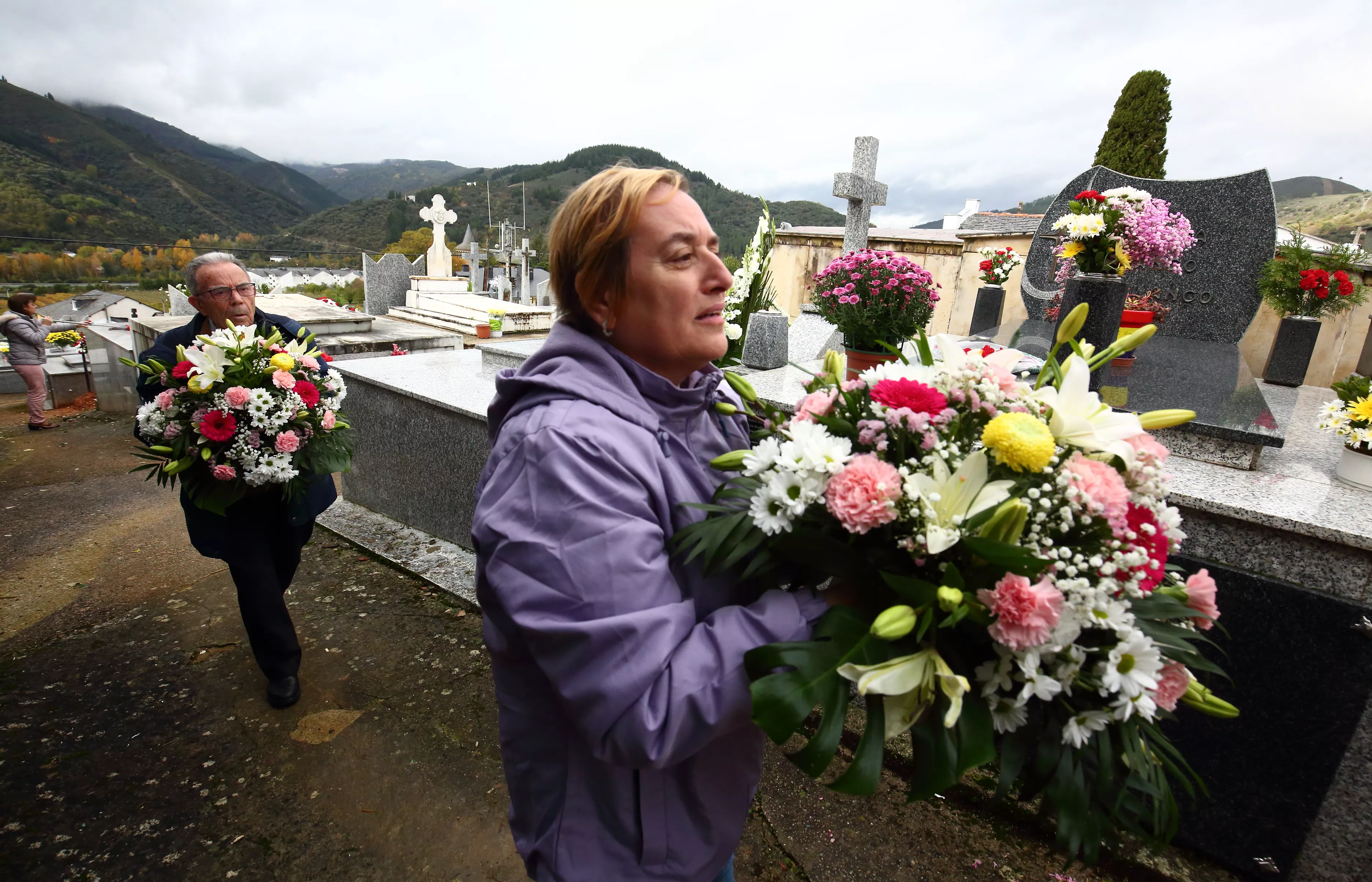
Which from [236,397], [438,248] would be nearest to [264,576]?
[236,397]

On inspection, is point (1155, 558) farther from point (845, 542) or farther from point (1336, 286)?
point (1336, 286)

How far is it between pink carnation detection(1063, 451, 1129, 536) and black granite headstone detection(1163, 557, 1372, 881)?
1544 mm

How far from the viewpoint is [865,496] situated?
0.91 meters

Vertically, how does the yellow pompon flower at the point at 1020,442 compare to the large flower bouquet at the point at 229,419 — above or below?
above

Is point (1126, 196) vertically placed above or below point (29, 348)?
above

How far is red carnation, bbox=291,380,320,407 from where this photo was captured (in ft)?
9.62

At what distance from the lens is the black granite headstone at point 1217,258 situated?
565 centimetres

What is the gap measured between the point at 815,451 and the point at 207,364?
2.85 m

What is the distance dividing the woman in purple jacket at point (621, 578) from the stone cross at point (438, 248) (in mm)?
18641

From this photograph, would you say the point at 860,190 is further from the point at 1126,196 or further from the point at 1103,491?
the point at 1103,491

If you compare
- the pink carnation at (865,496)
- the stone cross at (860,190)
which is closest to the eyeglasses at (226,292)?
the pink carnation at (865,496)

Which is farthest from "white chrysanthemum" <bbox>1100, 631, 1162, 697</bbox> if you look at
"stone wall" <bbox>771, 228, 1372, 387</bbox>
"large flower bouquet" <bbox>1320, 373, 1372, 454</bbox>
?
"stone wall" <bbox>771, 228, 1372, 387</bbox>

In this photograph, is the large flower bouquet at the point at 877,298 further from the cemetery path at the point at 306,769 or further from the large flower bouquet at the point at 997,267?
the large flower bouquet at the point at 997,267

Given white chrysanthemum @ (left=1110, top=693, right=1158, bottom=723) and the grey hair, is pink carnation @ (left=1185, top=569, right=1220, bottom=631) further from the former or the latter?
the grey hair
